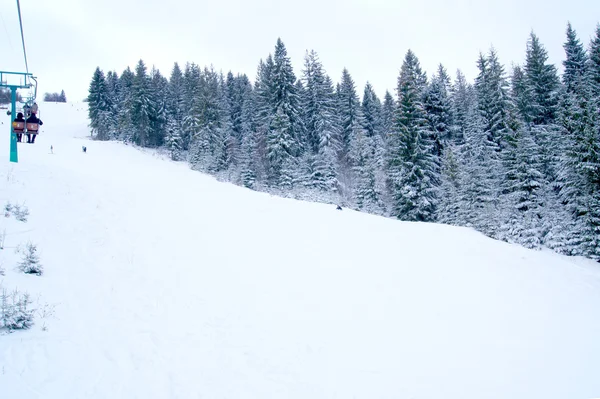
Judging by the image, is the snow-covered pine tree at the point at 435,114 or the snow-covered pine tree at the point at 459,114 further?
the snow-covered pine tree at the point at 459,114

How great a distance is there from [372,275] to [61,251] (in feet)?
29.9

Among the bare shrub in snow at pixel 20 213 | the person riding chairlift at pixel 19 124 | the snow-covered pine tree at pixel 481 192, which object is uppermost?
the person riding chairlift at pixel 19 124

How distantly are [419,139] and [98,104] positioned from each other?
196ft

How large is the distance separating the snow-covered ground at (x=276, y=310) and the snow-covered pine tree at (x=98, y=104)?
53.0 meters

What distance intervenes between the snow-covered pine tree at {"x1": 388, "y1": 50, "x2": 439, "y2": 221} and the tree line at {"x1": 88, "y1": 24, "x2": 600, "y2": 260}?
0.11 m

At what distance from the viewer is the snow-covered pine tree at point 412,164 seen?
30094 millimetres

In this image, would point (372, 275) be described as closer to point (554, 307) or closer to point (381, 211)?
point (554, 307)

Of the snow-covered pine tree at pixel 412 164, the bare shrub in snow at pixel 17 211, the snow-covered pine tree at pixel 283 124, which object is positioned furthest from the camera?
the snow-covered pine tree at pixel 283 124

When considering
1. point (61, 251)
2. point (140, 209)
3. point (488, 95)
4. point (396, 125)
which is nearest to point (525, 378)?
point (61, 251)

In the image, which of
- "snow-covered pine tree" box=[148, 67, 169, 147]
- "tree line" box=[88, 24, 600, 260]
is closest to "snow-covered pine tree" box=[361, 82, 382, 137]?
"tree line" box=[88, 24, 600, 260]

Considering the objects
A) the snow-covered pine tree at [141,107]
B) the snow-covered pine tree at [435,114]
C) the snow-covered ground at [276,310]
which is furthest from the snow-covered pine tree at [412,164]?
the snow-covered pine tree at [141,107]

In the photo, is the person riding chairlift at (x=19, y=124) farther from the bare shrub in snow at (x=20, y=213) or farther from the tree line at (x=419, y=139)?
the tree line at (x=419, y=139)

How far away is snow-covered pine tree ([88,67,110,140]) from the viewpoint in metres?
60.8

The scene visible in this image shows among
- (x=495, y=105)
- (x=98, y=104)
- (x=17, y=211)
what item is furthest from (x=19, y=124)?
(x=98, y=104)
